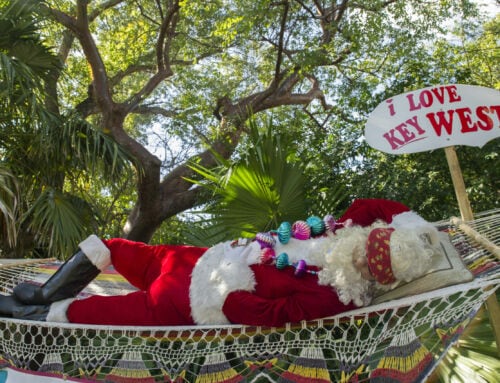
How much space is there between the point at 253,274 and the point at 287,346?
0.30 metres

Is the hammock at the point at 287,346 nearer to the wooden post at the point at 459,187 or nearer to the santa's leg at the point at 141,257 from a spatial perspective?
the wooden post at the point at 459,187

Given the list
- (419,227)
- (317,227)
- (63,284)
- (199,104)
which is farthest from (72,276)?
(199,104)

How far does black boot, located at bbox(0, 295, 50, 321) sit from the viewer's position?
2.13 metres

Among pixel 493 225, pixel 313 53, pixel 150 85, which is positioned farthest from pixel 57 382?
pixel 150 85

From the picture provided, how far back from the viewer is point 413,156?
11.3ft

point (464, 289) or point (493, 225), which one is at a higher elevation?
point (493, 225)

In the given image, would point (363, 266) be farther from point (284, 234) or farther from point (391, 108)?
point (391, 108)

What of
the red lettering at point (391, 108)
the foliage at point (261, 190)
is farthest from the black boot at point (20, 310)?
the red lettering at point (391, 108)

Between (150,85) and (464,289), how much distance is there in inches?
288

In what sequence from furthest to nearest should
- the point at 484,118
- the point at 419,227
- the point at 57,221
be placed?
the point at 57,221 → the point at 484,118 → the point at 419,227

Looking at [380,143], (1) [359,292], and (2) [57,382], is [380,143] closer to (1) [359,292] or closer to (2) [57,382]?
(1) [359,292]

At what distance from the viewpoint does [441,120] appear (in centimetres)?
232

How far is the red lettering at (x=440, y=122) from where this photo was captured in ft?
7.59

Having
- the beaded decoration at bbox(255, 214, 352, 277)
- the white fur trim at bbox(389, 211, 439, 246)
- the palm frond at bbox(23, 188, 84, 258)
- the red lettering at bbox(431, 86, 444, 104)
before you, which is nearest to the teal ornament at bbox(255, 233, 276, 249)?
the beaded decoration at bbox(255, 214, 352, 277)
